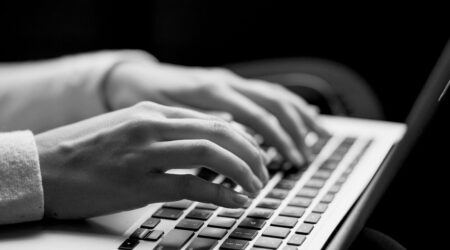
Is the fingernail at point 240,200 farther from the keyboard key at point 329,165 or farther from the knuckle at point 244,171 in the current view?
the keyboard key at point 329,165

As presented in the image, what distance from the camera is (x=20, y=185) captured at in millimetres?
586

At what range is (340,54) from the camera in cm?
165

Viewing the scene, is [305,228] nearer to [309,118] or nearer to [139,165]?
[139,165]

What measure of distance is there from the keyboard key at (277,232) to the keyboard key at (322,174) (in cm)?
15

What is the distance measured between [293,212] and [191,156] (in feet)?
0.35

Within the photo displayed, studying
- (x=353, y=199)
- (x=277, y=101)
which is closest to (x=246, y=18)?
(x=277, y=101)

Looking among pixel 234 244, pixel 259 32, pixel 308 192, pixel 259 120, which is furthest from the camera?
pixel 259 32

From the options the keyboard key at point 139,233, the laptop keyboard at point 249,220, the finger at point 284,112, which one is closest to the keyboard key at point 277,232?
the laptop keyboard at point 249,220

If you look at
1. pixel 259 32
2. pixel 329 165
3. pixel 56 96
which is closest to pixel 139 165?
pixel 329 165

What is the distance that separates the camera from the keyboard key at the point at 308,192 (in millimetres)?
655

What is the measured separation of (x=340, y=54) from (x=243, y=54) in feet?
0.84

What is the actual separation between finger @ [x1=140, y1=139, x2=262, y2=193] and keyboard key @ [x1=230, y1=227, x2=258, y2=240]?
52mm

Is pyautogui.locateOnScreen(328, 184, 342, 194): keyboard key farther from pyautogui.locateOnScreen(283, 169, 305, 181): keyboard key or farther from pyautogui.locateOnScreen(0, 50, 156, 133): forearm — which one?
pyautogui.locateOnScreen(0, 50, 156, 133): forearm

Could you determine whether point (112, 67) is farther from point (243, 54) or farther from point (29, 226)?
point (243, 54)
